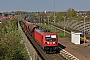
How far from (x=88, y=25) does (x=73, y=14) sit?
5238 cm

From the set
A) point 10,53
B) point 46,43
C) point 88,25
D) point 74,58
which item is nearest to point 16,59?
point 10,53

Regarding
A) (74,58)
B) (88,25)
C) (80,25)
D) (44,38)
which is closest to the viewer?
(74,58)

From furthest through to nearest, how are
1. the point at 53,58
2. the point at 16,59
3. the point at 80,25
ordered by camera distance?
the point at 80,25 → the point at 53,58 → the point at 16,59

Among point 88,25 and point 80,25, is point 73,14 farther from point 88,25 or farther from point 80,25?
point 88,25

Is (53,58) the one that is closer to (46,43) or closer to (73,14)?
(46,43)

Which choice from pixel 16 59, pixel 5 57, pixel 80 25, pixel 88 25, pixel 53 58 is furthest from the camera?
pixel 80 25

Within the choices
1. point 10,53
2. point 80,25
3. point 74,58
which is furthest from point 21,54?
point 80,25

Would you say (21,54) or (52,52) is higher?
(21,54)

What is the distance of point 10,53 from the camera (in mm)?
16641

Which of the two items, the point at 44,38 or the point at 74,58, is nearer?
the point at 74,58

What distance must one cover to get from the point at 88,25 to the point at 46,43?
30306mm

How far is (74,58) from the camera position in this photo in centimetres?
2858

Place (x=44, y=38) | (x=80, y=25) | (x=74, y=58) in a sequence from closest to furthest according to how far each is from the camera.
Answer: (x=74, y=58)
(x=44, y=38)
(x=80, y=25)

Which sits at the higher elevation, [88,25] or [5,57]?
[5,57]
